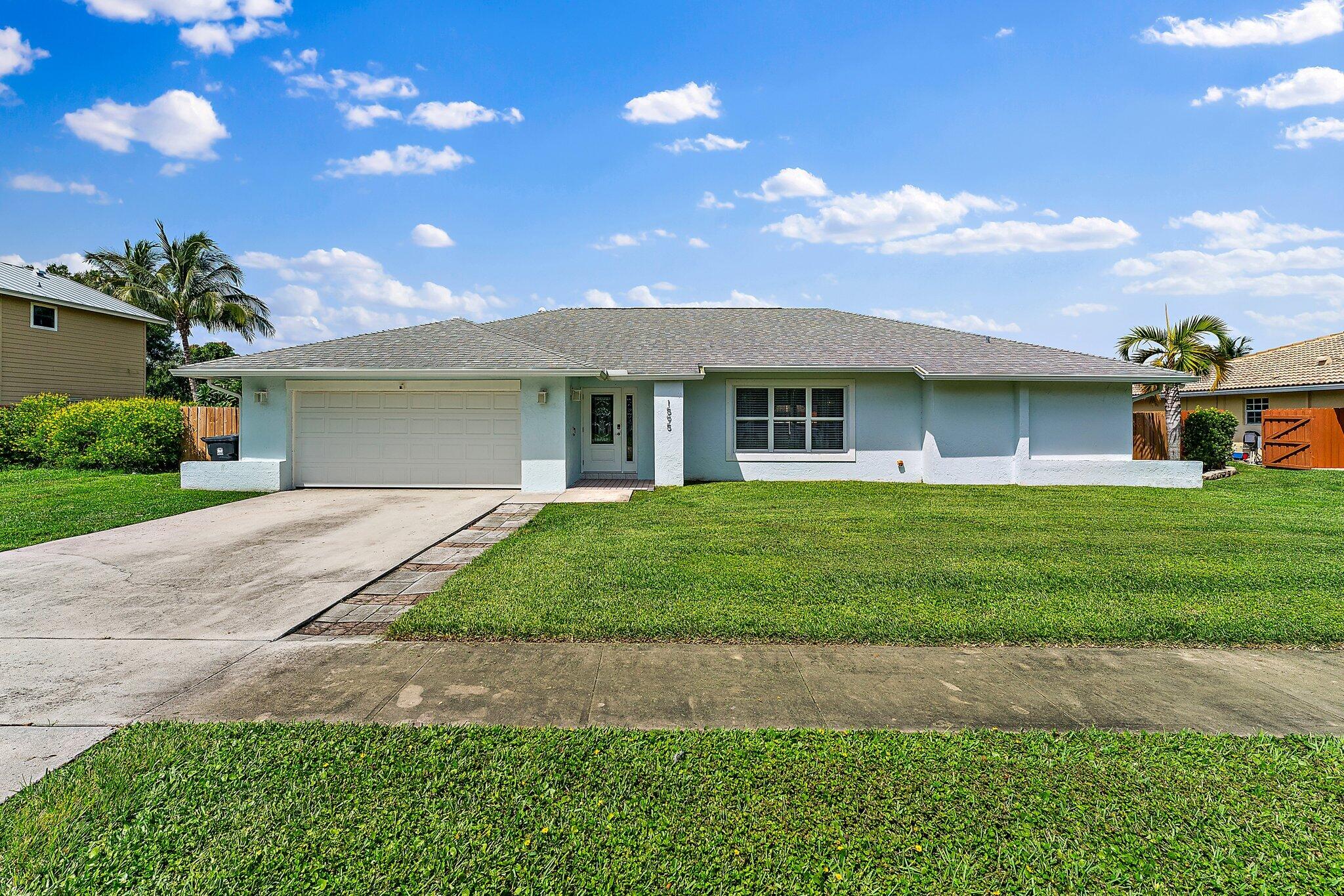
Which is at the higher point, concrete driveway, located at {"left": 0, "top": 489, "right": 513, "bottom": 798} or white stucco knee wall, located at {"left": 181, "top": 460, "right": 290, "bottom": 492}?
white stucco knee wall, located at {"left": 181, "top": 460, "right": 290, "bottom": 492}

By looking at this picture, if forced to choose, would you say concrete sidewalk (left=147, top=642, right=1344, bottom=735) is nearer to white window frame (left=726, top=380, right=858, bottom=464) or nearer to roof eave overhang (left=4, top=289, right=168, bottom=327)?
white window frame (left=726, top=380, right=858, bottom=464)

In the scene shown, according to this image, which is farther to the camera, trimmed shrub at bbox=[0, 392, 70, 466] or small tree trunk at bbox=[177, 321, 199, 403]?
small tree trunk at bbox=[177, 321, 199, 403]

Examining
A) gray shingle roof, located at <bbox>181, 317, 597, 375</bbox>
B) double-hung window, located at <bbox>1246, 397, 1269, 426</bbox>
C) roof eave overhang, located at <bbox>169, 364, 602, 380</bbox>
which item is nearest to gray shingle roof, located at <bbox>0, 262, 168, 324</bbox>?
roof eave overhang, located at <bbox>169, 364, 602, 380</bbox>

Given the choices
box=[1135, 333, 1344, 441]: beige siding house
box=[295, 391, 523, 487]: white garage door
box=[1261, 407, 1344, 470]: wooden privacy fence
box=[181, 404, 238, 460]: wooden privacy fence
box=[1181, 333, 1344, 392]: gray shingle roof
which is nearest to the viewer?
box=[295, 391, 523, 487]: white garage door

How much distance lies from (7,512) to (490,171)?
36.6 ft

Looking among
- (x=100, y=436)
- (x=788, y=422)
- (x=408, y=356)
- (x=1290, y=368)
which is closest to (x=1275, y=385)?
(x=1290, y=368)

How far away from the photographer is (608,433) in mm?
15016

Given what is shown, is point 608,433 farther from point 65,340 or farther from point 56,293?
point 56,293

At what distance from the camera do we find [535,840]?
94.7 inches

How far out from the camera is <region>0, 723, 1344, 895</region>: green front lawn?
2238 millimetres

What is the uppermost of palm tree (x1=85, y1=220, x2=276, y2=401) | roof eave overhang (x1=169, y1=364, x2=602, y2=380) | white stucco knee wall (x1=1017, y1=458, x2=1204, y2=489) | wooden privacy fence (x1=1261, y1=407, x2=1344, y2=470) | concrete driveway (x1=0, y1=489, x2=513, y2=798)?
palm tree (x1=85, y1=220, x2=276, y2=401)

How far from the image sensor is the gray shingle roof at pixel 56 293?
18.2 metres

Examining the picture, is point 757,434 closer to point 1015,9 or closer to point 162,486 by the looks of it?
point 1015,9

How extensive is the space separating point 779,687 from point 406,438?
37.9 feet
